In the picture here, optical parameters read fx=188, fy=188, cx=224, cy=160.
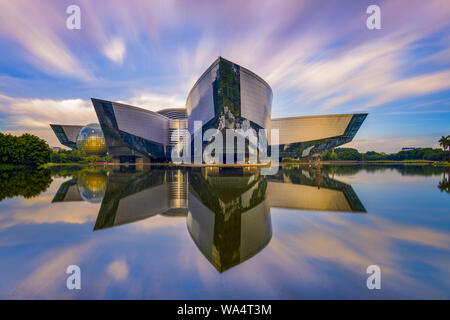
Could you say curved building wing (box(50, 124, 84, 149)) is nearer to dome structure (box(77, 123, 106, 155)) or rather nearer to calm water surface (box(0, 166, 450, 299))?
dome structure (box(77, 123, 106, 155))

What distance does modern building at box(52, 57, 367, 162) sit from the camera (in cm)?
3038

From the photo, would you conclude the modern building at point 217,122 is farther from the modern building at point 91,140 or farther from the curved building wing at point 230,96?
the modern building at point 91,140

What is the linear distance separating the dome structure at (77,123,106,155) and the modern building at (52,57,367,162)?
44.7 feet

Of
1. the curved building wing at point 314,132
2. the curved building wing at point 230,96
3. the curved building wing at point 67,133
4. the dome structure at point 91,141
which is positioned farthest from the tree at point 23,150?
the curved building wing at point 314,132

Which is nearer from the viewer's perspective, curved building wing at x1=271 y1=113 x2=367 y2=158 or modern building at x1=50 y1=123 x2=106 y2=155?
curved building wing at x1=271 y1=113 x2=367 y2=158

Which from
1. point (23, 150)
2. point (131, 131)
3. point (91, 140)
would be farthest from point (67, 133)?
point (23, 150)

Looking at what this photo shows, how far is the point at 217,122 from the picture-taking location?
3133 cm

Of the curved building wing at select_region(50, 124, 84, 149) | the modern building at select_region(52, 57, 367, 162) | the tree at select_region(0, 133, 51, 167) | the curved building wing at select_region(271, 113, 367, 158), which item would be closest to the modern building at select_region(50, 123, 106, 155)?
the curved building wing at select_region(50, 124, 84, 149)

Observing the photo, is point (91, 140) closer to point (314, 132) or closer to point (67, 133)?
point (67, 133)

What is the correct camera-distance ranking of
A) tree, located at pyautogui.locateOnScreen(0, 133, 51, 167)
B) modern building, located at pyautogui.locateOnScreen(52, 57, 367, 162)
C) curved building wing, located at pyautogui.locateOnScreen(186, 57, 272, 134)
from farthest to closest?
modern building, located at pyautogui.locateOnScreen(52, 57, 367, 162), curved building wing, located at pyautogui.locateOnScreen(186, 57, 272, 134), tree, located at pyautogui.locateOnScreen(0, 133, 51, 167)

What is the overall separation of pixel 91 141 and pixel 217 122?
150 ft

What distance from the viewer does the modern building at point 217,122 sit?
99.7 ft
